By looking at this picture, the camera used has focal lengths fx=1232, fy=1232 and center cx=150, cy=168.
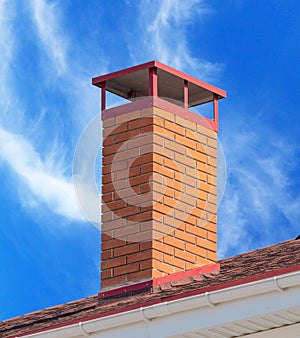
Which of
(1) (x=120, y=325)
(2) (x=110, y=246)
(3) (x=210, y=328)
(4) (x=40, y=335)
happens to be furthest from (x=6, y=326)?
(3) (x=210, y=328)

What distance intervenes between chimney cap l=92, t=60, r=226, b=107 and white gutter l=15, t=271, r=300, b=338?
316 centimetres

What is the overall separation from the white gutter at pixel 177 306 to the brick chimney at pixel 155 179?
1472 millimetres

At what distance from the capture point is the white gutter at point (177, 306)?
28.5ft

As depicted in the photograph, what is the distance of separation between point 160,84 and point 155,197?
1.40m

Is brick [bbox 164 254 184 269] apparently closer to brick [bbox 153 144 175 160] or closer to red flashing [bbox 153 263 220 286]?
red flashing [bbox 153 263 220 286]

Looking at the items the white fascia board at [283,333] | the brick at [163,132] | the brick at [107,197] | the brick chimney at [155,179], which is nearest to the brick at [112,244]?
the brick chimney at [155,179]

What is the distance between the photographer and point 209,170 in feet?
39.8

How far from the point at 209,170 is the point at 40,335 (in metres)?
2.86

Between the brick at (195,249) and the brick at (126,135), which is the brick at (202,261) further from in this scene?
the brick at (126,135)

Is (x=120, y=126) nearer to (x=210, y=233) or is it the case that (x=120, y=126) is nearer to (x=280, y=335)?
(x=210, y=233)

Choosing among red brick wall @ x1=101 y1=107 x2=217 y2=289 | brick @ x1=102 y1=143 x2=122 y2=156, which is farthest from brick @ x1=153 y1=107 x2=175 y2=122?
brick @ x1=102 y1=143 x2=122 y2=156

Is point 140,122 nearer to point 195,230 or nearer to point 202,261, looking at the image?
point 195,230

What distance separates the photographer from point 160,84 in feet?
40.4

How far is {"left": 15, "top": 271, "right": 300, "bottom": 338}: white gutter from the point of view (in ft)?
28.5
